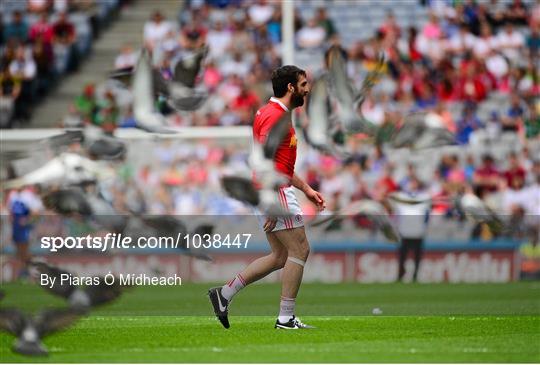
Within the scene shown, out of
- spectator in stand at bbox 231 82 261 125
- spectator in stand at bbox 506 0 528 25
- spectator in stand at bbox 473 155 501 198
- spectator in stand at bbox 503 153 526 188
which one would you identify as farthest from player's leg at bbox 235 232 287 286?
spectator in stand at bbox 506 0 528 25

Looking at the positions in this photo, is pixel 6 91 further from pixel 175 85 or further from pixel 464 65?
pixel 464 65

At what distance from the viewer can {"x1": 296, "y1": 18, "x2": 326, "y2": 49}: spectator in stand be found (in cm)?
2964

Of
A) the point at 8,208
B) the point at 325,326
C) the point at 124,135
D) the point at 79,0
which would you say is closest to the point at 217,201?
the point at 124,135

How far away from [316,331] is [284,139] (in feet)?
6.03

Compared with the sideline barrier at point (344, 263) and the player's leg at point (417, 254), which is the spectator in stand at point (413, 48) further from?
the player's leg at point (417, 254)

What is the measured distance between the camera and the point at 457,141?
26.9 metres

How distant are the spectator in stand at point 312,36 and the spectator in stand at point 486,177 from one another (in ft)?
15.5

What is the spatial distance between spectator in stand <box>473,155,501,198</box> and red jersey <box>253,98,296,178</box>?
45.4 ft

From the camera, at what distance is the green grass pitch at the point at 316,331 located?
1145cm

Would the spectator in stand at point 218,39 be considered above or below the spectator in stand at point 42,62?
above

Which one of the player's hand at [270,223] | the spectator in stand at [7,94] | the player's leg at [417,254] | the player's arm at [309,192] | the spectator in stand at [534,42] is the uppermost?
the player's arm at [309,192]

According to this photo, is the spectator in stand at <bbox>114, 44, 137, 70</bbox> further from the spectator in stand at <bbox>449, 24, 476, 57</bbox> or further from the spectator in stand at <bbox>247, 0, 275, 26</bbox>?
the spectator in stand at <bbox>449, 24, 476, 57</bbox>

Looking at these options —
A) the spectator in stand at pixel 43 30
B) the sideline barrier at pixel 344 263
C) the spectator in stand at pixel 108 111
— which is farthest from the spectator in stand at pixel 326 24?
the spectator in stand at pixel 43 30

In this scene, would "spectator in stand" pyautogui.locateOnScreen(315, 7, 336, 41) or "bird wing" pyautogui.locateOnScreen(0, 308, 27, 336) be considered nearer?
"bird wing" pyautogui.locateOnScreen(0, 308, 27, 336)
